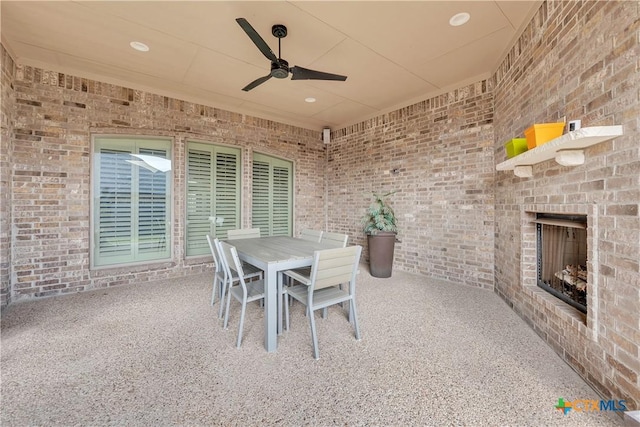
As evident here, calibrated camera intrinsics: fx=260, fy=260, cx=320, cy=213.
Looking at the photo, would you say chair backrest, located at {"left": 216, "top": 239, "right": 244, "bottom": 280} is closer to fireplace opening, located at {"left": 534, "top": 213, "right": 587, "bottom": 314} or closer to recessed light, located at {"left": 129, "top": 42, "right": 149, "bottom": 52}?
recessed light, located at {"left": 129, "top": 42, "right": 149, "bottom": 52}

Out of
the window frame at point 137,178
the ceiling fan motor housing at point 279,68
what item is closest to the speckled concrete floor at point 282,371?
the window frame at point 137,178

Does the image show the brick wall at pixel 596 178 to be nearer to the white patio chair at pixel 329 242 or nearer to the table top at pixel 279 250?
the white patio chair at pixel 329 242

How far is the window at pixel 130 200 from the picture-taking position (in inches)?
151

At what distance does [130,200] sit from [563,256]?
5.50 metres

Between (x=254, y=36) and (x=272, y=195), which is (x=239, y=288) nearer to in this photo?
(x=254, y=36)

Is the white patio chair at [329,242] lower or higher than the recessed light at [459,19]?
lower

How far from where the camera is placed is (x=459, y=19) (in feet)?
8.47

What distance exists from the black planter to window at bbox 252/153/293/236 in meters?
2.15

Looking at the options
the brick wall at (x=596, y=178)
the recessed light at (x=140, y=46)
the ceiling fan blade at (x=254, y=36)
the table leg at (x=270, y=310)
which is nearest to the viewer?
the brick wall at (x=596, y=178)

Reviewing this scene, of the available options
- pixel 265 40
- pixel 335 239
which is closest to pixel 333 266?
pixel 335 239

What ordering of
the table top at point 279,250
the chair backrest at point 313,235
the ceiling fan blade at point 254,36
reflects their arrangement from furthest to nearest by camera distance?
the chair backrest at point 313,235 < the table top at point 279,250 < the ceiling fan blade at point 254,36

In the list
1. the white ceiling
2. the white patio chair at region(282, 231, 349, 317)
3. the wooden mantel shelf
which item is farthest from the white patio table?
the white ceiling

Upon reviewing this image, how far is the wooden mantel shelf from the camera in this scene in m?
1.55

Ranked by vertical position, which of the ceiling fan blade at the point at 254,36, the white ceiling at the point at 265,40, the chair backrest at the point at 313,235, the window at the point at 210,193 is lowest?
the chair backrest at the point at 313,235
